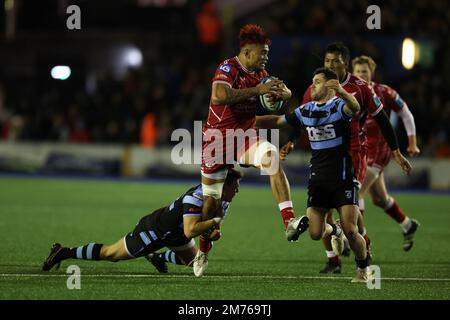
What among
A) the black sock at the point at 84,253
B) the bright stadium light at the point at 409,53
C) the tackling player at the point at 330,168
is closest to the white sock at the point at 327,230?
the tackling player at the point at 330,168

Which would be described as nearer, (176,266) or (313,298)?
(313,298)

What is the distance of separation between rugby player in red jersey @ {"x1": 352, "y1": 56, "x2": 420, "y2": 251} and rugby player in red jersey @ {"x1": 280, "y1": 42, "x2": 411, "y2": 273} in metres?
0.97

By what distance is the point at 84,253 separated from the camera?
886 cm

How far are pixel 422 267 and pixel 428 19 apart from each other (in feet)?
52.9

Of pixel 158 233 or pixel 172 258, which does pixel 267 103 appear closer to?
pixel 158 233

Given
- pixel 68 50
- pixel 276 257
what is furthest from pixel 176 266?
pixel 68 50

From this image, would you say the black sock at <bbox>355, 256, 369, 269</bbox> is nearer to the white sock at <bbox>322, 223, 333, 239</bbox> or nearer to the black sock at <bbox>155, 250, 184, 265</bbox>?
the white sock at <bbox>322, 223, 333, 239</bbox>

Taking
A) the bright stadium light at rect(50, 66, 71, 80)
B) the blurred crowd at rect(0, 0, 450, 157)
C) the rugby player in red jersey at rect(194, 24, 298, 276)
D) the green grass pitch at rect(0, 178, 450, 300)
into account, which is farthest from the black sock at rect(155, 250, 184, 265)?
the bright stadium light at rect(50, 66, 71, 80)

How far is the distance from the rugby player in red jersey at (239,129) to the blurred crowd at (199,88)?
46.1ft

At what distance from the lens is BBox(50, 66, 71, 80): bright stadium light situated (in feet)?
95.4

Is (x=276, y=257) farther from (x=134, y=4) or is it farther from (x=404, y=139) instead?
(x=134, y=4)

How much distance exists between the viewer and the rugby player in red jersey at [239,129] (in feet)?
28.1

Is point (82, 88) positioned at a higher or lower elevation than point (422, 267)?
higher

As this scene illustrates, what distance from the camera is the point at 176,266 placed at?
384 inches
